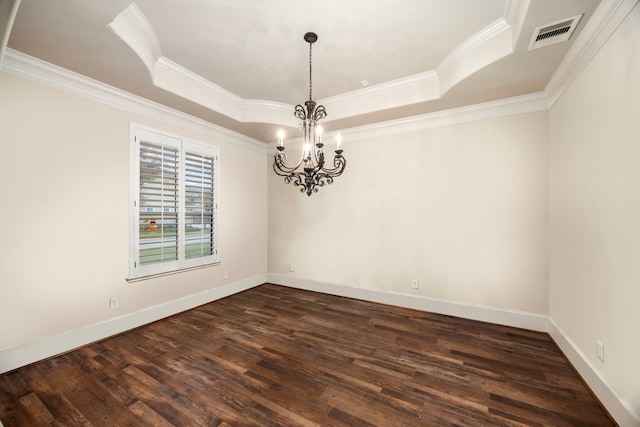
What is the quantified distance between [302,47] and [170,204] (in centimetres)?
266

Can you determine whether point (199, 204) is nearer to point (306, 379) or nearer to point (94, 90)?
point (94, 90)

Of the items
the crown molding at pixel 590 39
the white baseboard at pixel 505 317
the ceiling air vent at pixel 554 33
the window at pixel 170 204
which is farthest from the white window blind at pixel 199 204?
the crown molding at pixel 590 39

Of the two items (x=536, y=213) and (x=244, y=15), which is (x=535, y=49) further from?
(x=244, y=15)

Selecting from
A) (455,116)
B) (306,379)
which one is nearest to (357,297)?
(306,379)

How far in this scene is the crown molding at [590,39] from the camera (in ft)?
5.74

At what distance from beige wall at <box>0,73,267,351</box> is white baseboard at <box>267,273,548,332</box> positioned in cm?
248

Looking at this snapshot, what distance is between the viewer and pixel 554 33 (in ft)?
6.98

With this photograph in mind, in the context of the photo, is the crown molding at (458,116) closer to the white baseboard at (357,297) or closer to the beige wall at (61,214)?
the white baseboard at (357,297)

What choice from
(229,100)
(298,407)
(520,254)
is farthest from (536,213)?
(229,100)

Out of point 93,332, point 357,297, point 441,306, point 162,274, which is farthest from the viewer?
point 357,297

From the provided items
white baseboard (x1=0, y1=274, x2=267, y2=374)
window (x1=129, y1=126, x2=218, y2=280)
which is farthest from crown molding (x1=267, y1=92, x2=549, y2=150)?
white baseboard (x1=0, y1=274, x2=267, y2=374)

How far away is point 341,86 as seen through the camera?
3586 millimetres

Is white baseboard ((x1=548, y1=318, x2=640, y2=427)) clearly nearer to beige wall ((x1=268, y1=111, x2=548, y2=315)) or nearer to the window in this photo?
beige wall ((x1=268, y1=111, x2=548, y2=315))

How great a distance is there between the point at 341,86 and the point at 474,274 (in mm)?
3118
